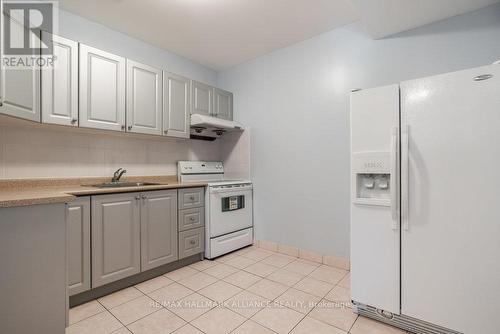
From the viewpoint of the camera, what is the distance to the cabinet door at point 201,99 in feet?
9.73

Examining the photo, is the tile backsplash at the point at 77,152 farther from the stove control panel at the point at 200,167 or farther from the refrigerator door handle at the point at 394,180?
the refrigerator door handle at the point at 394,180

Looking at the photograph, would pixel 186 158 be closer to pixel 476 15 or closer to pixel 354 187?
pixel 354 187

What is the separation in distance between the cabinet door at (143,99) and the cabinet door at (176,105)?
75mm

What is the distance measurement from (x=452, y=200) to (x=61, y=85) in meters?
2.91

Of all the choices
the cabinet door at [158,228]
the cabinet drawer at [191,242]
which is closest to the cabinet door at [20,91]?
the cabinet door at [158,228]

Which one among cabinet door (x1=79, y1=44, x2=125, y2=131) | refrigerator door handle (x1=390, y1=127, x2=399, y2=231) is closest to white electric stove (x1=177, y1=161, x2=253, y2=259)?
cabinet door (x1=79, y1=44, x2=125, y2=131)

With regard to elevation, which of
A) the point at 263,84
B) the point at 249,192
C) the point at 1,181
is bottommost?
the point at 249,192

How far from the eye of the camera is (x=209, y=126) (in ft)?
9.94

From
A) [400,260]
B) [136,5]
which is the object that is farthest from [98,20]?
[400,260]

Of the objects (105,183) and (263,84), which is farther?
(263,84)

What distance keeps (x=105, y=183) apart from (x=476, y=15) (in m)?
3.57

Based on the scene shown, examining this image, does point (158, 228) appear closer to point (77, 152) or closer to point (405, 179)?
point (77, 152)

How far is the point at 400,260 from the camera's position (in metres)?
1.57

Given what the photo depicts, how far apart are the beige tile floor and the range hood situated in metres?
1.63
